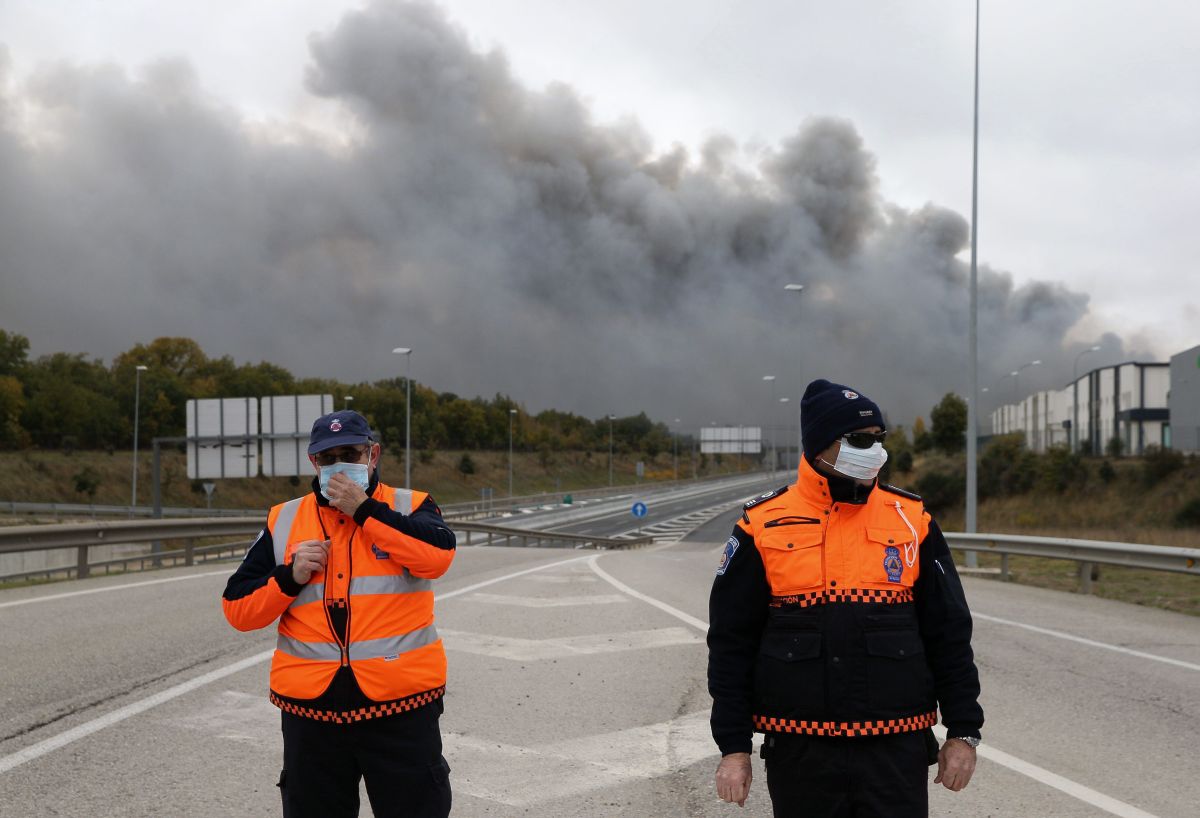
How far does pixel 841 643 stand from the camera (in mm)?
2910

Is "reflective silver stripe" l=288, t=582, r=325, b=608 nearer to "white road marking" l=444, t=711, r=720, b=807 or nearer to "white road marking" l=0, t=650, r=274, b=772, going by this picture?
"white road marking" l=444, t=711, r=720, b=807

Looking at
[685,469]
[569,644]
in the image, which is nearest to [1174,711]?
[569,644]

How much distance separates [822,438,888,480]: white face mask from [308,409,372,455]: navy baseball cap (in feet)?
5.31

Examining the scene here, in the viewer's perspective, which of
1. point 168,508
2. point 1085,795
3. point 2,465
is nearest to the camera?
point 1085,795

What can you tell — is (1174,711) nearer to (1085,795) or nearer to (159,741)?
(1085,795)

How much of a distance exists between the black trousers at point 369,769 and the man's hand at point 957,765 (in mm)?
1587

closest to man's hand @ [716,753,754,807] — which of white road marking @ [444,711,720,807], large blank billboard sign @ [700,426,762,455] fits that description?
white road marking @ [444,711,720,807]

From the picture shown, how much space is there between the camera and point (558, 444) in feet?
424

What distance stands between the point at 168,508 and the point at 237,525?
47.4 metres

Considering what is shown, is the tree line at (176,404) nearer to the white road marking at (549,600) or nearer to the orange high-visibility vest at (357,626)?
the white road marking at (549,600)

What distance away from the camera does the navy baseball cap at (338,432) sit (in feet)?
11.6

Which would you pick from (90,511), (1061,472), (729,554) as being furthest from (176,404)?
(729,554)

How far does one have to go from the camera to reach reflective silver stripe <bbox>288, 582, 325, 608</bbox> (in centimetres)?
346

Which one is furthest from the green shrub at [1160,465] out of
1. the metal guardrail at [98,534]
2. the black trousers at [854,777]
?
the black trousers at [854,777]
